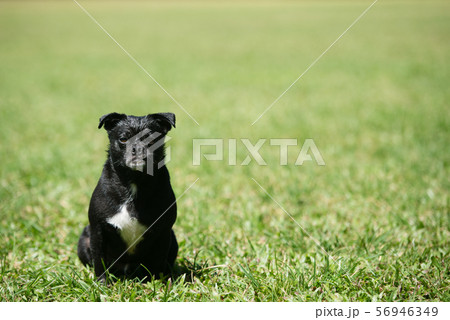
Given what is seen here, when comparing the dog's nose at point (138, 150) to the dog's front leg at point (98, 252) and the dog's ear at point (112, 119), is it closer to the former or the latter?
the dog's ear at point (112, 119)

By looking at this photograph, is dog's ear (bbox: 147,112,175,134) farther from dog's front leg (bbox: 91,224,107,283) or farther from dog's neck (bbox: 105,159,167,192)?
dog's front leg (bbox: 91,224,107,283)

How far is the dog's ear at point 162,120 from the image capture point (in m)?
3.15

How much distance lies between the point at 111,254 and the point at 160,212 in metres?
0.60

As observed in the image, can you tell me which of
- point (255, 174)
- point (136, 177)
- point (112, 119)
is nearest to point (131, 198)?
point (136, 177)

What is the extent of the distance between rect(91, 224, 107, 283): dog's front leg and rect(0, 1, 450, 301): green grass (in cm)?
13

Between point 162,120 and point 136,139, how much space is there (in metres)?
0.30

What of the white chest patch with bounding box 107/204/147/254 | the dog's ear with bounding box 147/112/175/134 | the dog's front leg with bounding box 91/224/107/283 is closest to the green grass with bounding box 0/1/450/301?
the dog's front leg with bounding box 91/224/107/283

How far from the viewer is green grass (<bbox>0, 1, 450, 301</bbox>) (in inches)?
138

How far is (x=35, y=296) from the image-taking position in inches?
131

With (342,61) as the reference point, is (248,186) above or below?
below

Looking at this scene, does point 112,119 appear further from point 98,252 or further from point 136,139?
point 98,252

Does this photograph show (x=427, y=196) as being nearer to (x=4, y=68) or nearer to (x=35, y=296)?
(x=35, y=296)

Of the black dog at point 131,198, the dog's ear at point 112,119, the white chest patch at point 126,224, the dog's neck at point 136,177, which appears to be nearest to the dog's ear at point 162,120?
the black dog at point 131,198
